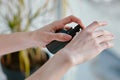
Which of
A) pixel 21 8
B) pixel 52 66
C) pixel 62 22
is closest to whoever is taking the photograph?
pixel 52 66

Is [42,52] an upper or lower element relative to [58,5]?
lower

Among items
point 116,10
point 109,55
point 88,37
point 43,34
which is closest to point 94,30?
point 88,37

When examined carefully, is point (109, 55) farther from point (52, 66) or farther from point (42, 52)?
point (52, 66)

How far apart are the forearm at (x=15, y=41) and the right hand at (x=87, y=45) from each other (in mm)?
341

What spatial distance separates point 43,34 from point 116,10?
48.4 inches

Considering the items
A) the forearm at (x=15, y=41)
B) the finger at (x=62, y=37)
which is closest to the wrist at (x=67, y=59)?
the finger at (x=62, y=37)

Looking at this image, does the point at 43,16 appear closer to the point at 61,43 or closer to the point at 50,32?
the point at 50,32

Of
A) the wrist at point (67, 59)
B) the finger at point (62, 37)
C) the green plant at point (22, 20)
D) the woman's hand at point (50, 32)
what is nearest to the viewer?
the wrist at point (67, 59)

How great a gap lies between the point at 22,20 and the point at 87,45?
123 centimetres

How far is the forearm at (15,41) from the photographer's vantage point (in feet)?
4.00

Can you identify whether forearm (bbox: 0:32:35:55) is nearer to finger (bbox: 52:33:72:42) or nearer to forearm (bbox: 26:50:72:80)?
finger (bbox: 52:33:72:42)

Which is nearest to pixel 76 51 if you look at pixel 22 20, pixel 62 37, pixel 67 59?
pixel 67 59

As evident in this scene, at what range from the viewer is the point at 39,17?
2.17 m

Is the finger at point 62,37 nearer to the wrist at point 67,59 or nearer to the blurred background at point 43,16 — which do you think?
the wrist at point 67,59
